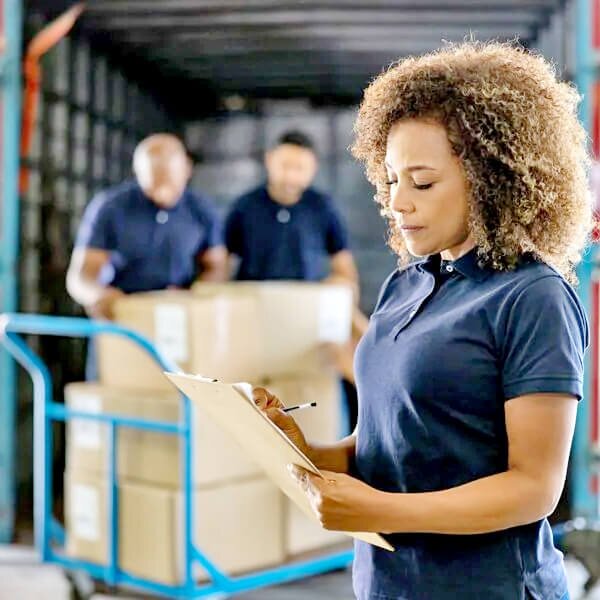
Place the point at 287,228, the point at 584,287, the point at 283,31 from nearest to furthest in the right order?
the point at 584,287 < the point at 287,228 < the point at 283,31

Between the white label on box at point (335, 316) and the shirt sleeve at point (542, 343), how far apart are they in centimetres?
246

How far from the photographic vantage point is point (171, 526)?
3250 mm

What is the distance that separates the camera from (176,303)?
3.29 m

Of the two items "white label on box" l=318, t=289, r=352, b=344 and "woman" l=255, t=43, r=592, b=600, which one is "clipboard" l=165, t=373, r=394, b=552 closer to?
"woman" l=255, t=43, r=592, b=600

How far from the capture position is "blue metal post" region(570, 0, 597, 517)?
3.91 meters

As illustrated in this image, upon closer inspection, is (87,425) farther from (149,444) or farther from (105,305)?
(105,305)

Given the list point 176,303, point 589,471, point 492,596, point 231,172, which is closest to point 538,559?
point 492,596

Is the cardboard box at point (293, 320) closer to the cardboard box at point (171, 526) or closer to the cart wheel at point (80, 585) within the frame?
the cardboard box at point (171, 526)

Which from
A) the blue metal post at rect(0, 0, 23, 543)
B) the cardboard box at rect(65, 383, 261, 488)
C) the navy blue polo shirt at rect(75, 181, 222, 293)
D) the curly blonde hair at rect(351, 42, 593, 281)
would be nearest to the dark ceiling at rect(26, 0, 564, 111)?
the blue metal post at rect(0, 0, 23, 543)

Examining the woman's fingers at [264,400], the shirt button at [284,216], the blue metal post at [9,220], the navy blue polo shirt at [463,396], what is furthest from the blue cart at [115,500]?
the navy blue polo shirt at [463,396]

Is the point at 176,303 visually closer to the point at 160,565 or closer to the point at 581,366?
the point at 160,565

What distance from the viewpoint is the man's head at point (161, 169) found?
398 centimetres

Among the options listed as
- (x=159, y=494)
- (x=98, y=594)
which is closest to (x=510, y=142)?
(x=159, y=494)

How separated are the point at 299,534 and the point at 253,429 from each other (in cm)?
257
